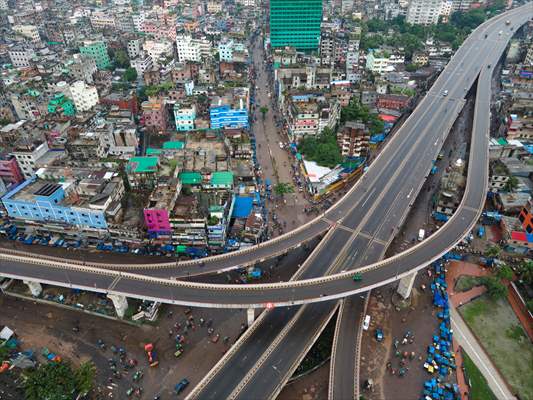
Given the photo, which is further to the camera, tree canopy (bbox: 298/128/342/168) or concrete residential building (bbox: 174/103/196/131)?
concrete residential building (bbox: 174/103/196/131)

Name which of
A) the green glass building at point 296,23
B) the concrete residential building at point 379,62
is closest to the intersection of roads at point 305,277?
the concrete residential building at point 379,62

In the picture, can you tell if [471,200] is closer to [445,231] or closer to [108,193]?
[445,231]

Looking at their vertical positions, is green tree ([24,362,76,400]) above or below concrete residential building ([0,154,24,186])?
below

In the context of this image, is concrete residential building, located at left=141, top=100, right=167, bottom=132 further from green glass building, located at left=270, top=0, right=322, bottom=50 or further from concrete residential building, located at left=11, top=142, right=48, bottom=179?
green glass building, located at left=270, top=0, right=322, bottom=50

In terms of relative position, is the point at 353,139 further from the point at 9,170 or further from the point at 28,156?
the point at 9,170

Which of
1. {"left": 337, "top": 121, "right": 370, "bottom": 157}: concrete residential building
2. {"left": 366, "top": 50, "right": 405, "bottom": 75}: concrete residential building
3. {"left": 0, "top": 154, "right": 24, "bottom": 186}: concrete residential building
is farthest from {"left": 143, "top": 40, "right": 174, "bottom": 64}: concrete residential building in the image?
{"left": 337, "top": 121, "right": 370, "bottom": 157}: concrete residential building

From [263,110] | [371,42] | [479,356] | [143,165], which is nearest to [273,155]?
[263,110]

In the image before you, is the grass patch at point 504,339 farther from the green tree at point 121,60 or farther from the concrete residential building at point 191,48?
the green tree at point 121,60
